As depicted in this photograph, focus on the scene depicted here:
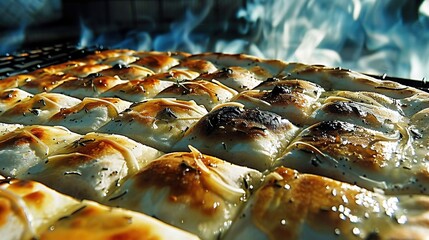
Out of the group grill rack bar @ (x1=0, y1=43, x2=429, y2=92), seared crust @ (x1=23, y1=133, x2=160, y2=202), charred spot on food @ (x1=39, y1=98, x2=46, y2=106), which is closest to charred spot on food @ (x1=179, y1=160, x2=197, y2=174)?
seared crust @ (x1=23, y1=133, x2=160, y2=202)

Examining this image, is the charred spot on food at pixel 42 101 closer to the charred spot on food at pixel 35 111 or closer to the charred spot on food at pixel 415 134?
the charred spot on food at pixel 35 111

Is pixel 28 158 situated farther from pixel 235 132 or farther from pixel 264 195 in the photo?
pixel 264 195

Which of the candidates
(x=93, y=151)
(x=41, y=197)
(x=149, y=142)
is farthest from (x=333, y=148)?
(x=41, y=197)

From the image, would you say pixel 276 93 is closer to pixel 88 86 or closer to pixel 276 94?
pixel 276 94

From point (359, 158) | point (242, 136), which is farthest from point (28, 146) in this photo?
point (359, 158)

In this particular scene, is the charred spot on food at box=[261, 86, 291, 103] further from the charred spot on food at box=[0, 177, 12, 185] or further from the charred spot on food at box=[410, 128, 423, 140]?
the charred spot on food at box=[0, 177, 12, 185]
